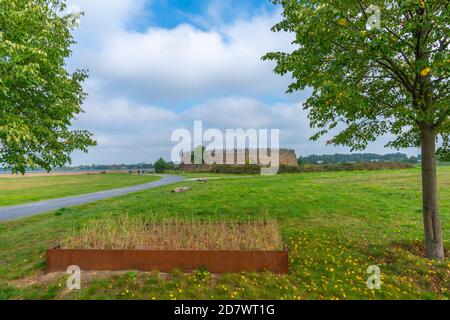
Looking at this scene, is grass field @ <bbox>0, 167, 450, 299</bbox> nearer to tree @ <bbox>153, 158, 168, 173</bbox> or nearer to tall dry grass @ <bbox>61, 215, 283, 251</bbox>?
tall dry grass @ <bbox>61, 215, 283, 251</bbox>

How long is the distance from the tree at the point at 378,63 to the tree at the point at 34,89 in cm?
567

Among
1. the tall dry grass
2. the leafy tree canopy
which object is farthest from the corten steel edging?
the leafy tree canopy

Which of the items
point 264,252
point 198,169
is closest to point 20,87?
point 264,252

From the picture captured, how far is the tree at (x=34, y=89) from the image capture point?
5836 millimetres

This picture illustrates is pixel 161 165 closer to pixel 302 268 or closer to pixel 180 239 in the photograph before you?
pixel 180 239

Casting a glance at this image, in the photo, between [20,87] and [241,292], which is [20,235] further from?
[241,292]

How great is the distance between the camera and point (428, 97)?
22.8 feet

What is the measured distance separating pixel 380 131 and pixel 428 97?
1748 millimetres

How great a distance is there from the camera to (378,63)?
23.5 feet

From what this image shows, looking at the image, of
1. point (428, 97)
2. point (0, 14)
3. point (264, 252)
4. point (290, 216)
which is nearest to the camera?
point (0, 14)

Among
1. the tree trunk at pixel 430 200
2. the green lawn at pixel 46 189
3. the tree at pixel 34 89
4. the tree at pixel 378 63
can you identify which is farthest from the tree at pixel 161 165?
the tree trunk at pixel 430 200

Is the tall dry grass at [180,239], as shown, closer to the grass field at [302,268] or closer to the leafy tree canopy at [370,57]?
the grass field at [302,268]

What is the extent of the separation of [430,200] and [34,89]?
10.7 metres

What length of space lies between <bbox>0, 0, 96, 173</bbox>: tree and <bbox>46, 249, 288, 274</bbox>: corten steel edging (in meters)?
2.62
